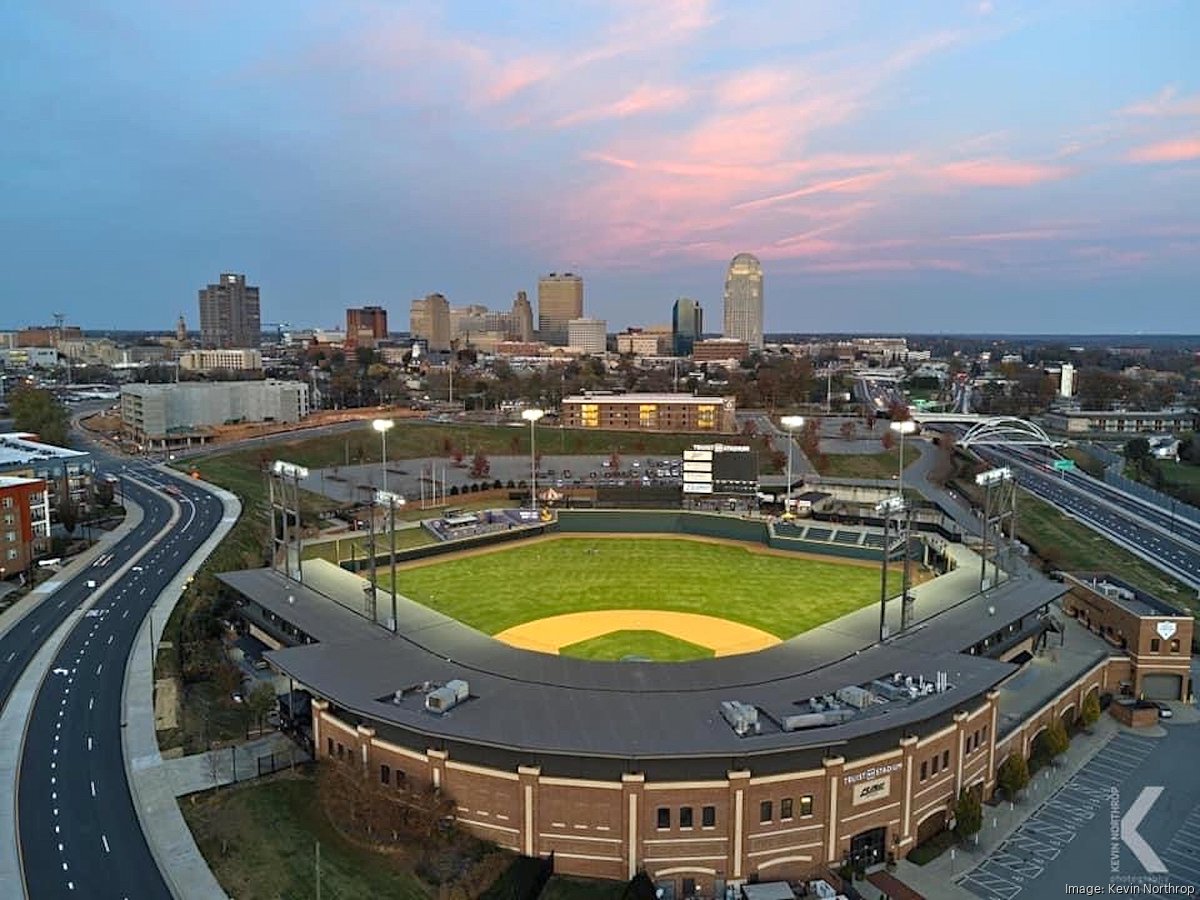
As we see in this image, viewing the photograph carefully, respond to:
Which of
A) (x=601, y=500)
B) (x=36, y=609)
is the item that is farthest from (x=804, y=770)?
(x=601, y=500)

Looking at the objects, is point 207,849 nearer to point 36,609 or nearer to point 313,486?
point 36,609

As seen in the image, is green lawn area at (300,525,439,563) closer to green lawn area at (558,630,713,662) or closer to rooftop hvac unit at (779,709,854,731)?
green lawn area at (558,630,713,662)

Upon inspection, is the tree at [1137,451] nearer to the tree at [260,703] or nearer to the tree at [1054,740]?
the tree at [1054,740]

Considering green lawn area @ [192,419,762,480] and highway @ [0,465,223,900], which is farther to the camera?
green lawn area @ [192,419,762,480]

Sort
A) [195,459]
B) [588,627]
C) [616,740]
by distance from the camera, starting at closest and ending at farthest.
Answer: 1. [616,740]
2. [588,627]
3. [195,459]

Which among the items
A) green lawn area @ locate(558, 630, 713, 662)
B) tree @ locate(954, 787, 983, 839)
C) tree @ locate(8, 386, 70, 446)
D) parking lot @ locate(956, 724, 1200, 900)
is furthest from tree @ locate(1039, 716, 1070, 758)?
tree @ locate(8, 386, 70, 446)

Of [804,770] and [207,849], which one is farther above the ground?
[804,770]
